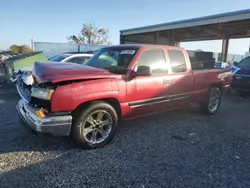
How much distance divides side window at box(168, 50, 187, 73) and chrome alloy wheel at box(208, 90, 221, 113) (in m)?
1.49

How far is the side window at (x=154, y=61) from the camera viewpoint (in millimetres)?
4094

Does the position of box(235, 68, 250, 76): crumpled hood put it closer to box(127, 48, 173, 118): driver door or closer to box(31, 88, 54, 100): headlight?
box(127, 48, 173, 118): driver door

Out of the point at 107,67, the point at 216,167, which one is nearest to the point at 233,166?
the point at 216,167

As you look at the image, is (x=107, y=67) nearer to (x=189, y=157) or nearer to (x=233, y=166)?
(x=189, y=157)

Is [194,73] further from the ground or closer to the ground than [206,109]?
further from the ground

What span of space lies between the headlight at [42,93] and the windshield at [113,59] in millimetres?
1222

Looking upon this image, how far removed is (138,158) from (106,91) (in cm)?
117

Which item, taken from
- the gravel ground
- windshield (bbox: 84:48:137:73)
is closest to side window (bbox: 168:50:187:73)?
windshield (bbox: 84:48:137:73)

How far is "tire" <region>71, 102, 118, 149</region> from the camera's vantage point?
10.8ft

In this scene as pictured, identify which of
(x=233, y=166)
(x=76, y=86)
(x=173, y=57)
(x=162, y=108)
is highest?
(x=173, y=57)

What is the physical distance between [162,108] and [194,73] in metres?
1.34

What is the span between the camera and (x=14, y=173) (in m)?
2.73

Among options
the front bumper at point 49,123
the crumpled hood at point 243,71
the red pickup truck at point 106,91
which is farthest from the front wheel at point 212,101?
the front bumper at point 49,123

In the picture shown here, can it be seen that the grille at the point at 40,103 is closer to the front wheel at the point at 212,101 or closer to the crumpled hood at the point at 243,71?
the front wheel at the point at 212,101
